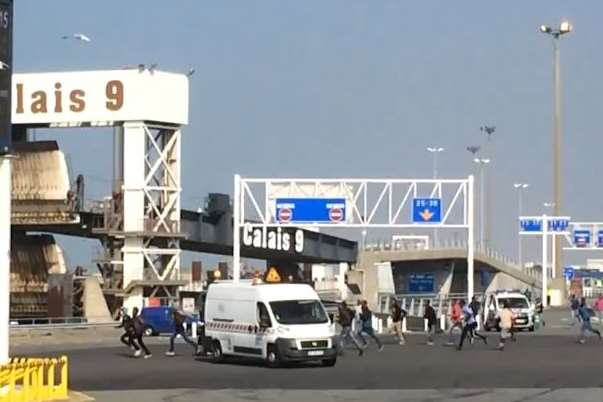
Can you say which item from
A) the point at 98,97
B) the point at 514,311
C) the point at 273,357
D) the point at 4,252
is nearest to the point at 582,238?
the point at 514,311

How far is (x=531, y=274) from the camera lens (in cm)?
12306

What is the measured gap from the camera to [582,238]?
89.9 meters

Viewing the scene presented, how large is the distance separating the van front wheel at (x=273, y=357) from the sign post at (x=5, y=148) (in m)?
11.2

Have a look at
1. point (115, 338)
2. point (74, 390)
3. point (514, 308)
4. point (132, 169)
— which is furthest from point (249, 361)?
point (132, 169)

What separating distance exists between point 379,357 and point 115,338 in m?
19.6

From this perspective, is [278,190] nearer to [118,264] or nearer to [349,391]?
[118,264]

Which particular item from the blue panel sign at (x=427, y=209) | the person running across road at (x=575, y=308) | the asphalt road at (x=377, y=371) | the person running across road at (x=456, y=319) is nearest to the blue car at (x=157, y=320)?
the blue panel sign at (x=427, y=209)

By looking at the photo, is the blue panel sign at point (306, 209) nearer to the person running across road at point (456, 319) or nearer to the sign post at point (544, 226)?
the person running across road at point (456, 319)

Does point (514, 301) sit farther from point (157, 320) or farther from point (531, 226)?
point (531, 226)

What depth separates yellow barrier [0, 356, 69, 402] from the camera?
23.2 metres

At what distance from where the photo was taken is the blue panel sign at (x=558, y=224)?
82.0 meters

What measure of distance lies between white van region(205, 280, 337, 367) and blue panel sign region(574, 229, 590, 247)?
2239 inches

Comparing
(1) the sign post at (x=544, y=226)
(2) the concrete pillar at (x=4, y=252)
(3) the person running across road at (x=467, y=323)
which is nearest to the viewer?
(2) the concrete pillar at (x=4, y=252)

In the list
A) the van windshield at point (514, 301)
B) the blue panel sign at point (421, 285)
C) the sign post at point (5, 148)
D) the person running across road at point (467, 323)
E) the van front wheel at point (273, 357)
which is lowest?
the van front wheel at point (273, 357)
